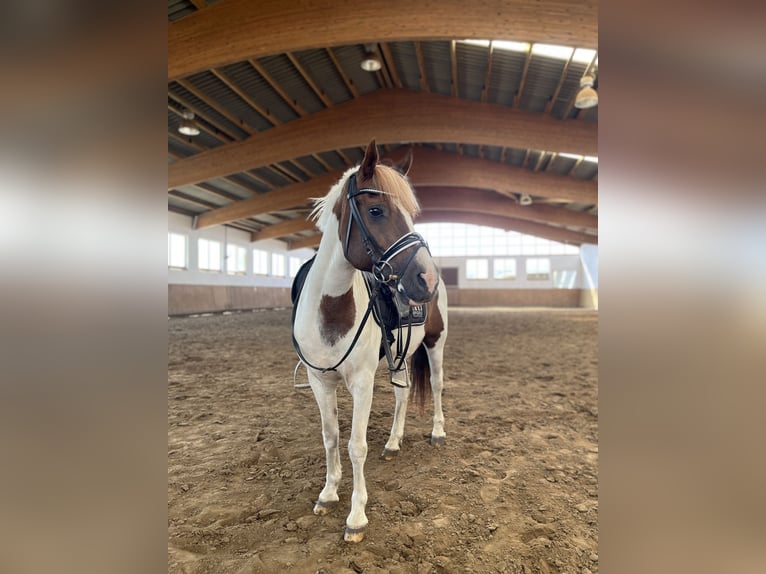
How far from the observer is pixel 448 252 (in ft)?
86.8

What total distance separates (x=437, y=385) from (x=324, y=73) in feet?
23.9

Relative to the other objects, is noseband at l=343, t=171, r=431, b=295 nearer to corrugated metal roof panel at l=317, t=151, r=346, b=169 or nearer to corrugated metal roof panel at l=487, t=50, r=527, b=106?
corrugated metal roof panel at l=487, t=50, r=527, b=106

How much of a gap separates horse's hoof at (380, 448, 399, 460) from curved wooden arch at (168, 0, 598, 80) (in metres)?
4.99

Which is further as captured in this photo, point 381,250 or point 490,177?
point 490,177

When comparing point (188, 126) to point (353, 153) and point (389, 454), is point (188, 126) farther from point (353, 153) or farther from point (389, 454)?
point (389, 454)

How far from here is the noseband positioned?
1625 mm

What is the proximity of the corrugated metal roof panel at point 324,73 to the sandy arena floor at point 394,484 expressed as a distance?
6128mm

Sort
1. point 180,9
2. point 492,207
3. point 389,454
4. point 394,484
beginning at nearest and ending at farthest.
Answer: point 394,484 → point 389,454 → point 180,9 → point 492,207

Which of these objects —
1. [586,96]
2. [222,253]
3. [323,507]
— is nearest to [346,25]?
[586,96]

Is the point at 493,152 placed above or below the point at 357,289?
above

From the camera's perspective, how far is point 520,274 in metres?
25.3
